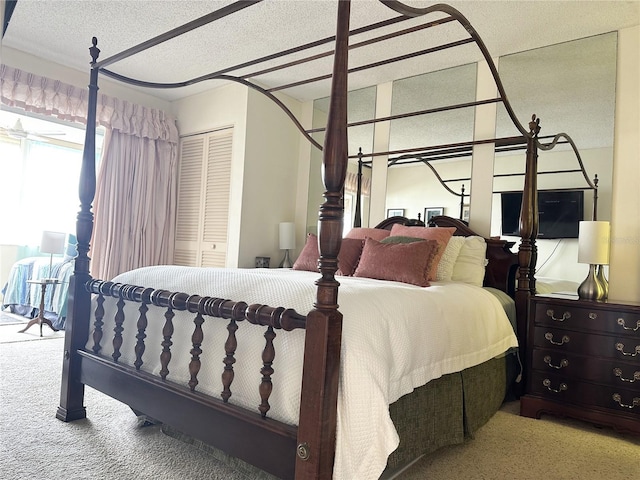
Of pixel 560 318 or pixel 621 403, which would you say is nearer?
pixel 621 403

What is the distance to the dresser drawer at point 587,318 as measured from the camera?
240 cm

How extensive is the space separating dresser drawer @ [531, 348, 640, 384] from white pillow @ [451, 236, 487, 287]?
1.88 ft

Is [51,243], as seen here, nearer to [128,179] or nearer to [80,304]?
[128,179]

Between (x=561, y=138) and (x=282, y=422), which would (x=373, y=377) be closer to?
(x=282, y=422)

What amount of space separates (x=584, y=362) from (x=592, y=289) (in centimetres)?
45

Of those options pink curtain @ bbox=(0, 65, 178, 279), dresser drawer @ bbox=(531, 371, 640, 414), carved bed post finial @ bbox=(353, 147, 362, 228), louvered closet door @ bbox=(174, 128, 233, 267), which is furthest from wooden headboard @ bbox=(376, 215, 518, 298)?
pink curtain @ bbox=(0, 65, 178, 279)

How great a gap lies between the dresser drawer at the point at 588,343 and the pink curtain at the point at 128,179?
12.6ft

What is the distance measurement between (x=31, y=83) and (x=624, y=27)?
4.63m

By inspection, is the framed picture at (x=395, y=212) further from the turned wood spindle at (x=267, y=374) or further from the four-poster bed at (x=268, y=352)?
the turned wood spindle at (x=267, y=374)

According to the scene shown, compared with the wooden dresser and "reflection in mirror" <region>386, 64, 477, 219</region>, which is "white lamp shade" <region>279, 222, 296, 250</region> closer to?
"reflection in mirror" <region>386, 64, 477, 219</region>

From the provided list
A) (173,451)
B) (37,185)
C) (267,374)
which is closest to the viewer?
(267,374)

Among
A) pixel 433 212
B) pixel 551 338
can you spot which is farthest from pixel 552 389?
pixel 433 212

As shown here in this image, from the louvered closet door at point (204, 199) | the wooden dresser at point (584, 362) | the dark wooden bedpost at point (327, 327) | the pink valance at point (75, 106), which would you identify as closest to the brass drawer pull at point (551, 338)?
the wooden dresser at point (584, 362)

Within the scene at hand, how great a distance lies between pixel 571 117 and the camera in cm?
323
